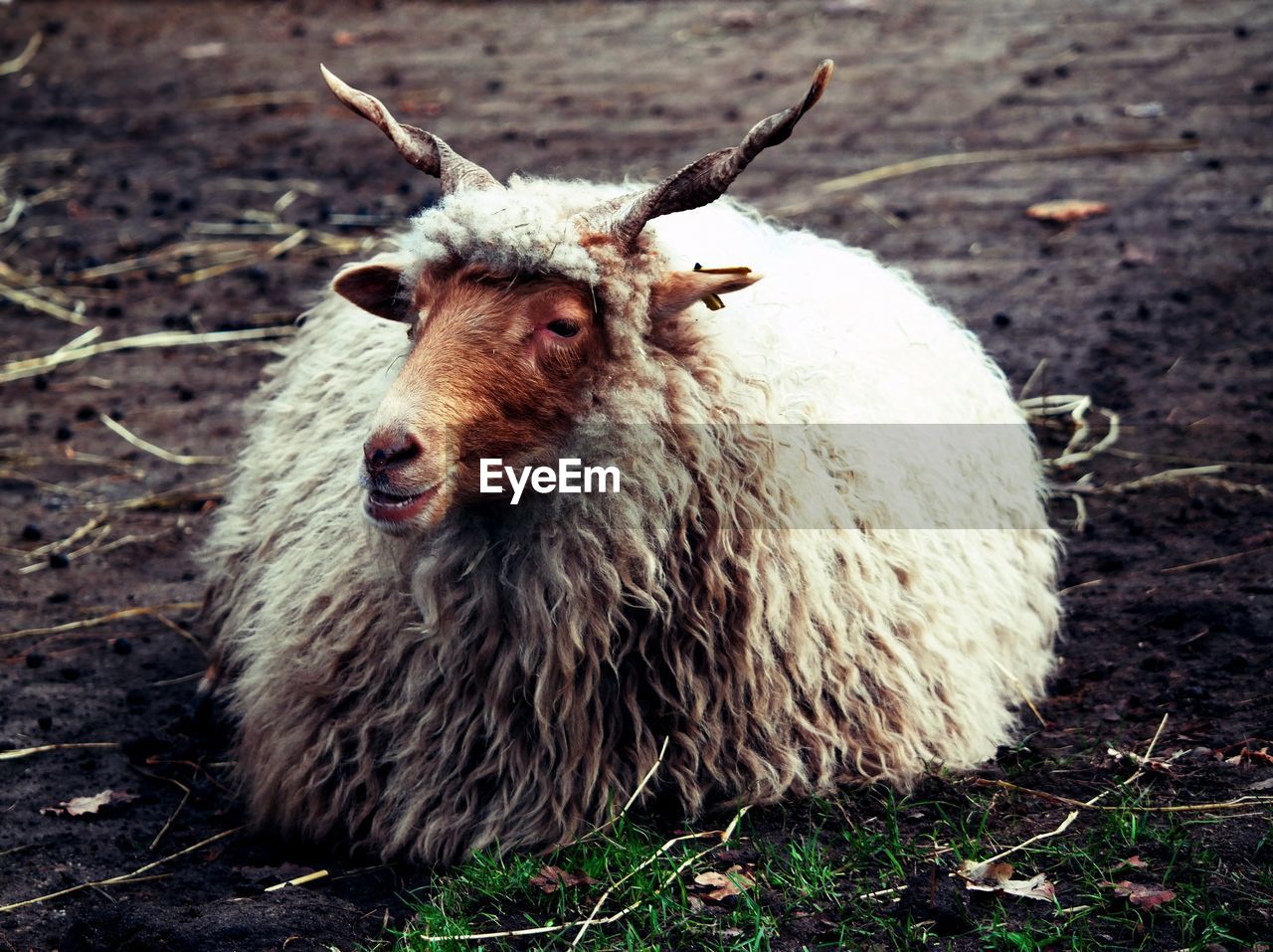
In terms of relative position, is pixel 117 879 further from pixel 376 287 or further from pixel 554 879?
pixel 376 287

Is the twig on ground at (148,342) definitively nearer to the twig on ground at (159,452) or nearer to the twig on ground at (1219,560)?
the twig on ground at (159,452)

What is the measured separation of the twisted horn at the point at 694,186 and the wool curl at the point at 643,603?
0.25 ft

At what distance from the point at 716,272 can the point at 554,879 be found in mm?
1470

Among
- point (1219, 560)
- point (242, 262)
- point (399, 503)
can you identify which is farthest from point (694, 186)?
point (242, 262)

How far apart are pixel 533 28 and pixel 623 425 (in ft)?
28.1

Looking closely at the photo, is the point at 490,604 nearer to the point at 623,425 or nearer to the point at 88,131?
the point at 623,425

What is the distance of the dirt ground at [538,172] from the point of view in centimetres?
389

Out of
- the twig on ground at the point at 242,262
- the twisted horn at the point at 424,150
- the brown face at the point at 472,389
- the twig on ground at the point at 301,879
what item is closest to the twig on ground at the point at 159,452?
the twig on ground at the point at 242,262

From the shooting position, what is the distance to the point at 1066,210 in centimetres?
735

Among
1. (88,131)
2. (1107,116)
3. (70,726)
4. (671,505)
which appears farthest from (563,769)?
(88,131)

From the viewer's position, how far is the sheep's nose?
10.0 feet

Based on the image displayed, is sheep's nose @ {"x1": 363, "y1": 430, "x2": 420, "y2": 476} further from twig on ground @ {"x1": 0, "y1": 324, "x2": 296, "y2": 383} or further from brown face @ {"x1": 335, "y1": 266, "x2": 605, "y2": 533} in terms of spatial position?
twig on ground @ {"x1": 0, "y1": 324, "x2": 296, "y2": 383}

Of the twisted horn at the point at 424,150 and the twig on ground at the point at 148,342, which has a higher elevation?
the twisted horn at the point at 424,150

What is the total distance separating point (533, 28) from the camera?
1112cm
